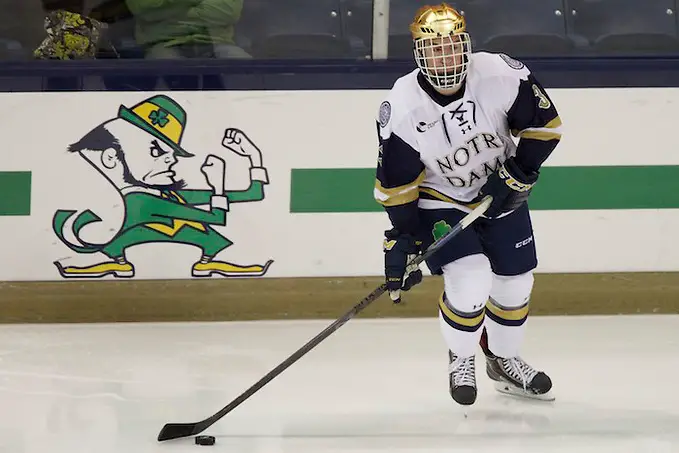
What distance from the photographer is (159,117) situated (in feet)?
12.0

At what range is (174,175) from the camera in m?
3.69

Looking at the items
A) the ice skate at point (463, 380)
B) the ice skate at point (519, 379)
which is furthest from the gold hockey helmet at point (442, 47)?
the ice skate at point (519, 379)

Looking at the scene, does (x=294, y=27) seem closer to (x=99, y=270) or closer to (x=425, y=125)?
(x=99, y=270)

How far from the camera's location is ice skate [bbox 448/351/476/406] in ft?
8.59

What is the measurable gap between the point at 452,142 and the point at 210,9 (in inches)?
59.0

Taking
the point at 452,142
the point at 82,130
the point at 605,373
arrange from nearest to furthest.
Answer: the point at 452,142 < the point at 605,373 < the point at 82,130

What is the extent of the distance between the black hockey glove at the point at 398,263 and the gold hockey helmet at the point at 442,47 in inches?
15.3

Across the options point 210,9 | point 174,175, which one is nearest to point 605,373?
point 174,175

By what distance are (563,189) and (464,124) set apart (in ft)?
4.44

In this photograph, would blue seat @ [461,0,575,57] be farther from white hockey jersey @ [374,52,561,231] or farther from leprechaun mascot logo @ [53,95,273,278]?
white hockey jersey @ [374,52,561,231]

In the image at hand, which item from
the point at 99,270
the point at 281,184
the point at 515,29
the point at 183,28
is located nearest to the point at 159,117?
the point at 183,28

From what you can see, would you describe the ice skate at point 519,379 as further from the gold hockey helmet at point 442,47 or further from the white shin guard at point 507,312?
the gold hockey helmet at point 442,47

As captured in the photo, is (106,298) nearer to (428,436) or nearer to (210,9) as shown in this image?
(210,9)

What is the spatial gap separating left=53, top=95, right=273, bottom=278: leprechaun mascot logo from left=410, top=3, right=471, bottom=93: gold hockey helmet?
4.40 feet
